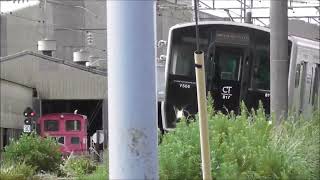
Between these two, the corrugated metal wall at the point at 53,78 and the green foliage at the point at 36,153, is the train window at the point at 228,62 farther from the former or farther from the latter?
the corrugated metal wall at the point at 53,78

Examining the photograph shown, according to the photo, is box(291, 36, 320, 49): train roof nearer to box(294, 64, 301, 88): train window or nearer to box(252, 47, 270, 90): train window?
box(294, 64, 301, 88): train window

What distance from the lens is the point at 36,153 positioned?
51.9 feet

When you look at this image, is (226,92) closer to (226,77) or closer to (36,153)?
(226,77)

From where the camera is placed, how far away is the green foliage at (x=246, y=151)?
7.44 meters

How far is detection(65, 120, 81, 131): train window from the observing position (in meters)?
37.5

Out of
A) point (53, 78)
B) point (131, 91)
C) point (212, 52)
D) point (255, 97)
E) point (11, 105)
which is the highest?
point (212, 52)

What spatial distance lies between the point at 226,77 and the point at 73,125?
882 inches

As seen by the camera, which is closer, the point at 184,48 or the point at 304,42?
the point at 184,48

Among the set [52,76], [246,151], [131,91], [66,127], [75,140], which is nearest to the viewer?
[131,91]

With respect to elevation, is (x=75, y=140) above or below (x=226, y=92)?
below

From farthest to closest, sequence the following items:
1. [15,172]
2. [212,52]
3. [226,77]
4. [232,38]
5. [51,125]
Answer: [51,125]
[232,38]
[226,77]
[212,52]
[15,172]

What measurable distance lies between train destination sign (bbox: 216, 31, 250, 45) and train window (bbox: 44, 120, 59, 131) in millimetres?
22780

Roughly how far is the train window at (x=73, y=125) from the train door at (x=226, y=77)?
72.9ft

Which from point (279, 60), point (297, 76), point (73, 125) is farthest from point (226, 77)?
point (73, 125)
